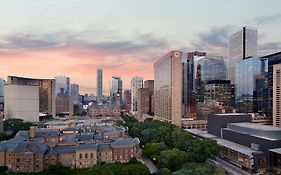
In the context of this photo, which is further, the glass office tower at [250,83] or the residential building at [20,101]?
the glass office tower at [250,83]

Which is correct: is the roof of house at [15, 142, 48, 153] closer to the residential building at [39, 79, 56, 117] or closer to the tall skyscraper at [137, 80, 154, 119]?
the residential building at [39, 79, 56, 117]

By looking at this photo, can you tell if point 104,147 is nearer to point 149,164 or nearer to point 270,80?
point 149,164

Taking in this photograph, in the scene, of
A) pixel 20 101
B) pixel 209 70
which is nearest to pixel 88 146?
pixel 20 101

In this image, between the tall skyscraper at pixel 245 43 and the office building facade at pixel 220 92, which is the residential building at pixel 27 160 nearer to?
the office building facade at pixel 220 92

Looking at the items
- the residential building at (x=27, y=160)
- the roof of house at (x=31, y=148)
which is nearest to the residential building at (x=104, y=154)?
the roof of house at (x=31, y=148)

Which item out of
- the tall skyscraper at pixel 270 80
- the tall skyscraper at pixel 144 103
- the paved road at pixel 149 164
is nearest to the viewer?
the paved road at pixel 149 164
